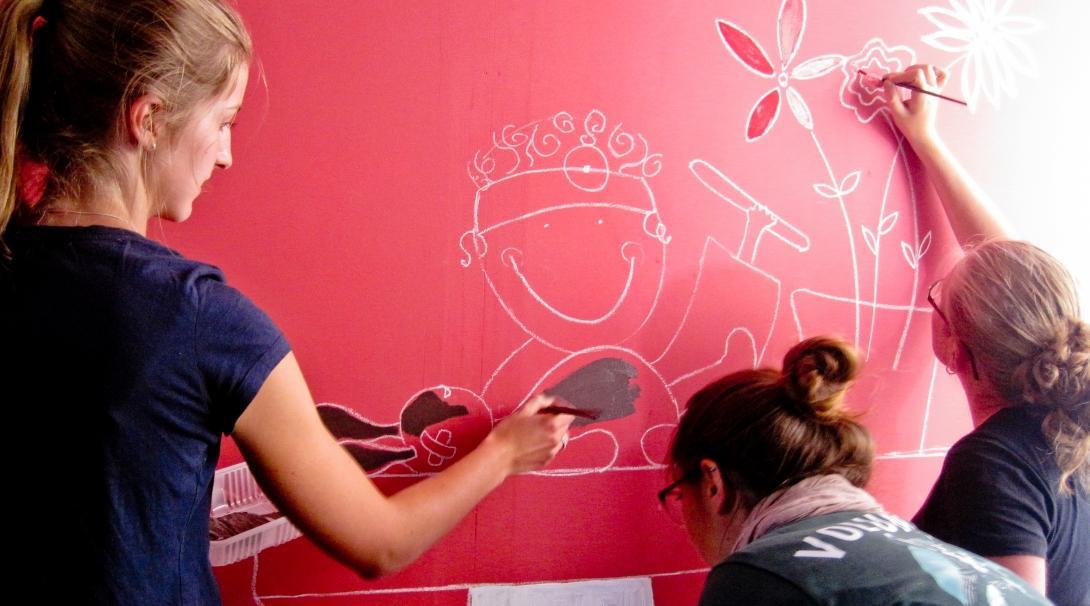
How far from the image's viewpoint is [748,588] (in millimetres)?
730

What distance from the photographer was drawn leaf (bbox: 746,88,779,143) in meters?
1.21

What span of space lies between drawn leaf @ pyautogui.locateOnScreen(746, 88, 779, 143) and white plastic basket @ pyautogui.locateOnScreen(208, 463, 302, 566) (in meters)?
0.86

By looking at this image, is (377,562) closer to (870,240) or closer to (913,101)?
(870,240)

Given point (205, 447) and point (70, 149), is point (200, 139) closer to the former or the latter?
point (70, 149)

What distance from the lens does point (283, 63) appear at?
1011 millimetres

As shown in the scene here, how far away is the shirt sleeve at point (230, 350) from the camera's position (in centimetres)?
69

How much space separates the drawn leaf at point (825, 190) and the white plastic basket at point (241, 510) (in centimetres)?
91

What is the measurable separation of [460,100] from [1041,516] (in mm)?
918

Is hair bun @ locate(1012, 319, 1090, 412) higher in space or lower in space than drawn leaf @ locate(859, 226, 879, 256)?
lower

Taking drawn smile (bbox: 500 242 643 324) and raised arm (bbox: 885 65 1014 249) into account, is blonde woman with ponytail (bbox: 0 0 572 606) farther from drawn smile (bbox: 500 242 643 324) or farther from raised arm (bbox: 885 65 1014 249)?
raised arm (bbox: 885 65 1014 249)

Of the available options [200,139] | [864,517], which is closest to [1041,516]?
[864,517]

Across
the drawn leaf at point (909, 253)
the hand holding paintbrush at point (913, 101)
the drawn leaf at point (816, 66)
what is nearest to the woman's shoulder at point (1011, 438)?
the drawn leaf at point (909, 253)

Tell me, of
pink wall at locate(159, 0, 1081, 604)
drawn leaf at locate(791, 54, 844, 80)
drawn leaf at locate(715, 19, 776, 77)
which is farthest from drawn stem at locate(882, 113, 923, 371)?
drawn leaf at locate(715, 19, 776, 77)

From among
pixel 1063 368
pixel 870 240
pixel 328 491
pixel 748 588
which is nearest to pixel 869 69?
Result: pixel 870 240
